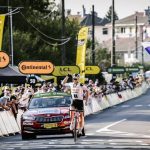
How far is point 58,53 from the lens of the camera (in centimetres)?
7806

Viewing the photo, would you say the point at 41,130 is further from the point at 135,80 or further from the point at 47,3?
the point at 47,3

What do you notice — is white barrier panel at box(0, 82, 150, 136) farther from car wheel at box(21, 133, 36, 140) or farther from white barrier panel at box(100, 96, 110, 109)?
car wheel at box(21, 133, 36, 140)

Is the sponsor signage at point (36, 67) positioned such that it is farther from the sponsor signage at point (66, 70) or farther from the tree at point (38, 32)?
the tree at point (38, 32)

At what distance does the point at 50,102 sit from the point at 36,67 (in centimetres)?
1411

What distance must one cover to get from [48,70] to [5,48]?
94.5ft

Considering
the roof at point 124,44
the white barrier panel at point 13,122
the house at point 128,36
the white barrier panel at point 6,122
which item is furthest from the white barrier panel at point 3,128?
the roof at point 124,44

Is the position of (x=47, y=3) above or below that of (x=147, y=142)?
above

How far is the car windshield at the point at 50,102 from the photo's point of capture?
89.0 feet

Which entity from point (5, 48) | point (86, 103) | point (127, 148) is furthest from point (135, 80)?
point (127, 148)

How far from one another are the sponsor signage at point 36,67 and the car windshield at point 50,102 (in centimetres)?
1345

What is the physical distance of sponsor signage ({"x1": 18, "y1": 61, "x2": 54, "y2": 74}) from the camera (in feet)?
135

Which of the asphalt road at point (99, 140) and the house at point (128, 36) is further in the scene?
the house at point (128, 36)

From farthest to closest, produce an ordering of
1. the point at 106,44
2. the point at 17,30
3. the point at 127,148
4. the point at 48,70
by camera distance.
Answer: the point at 106,44 → the point at 17,30 → the point at 48,70 → the point at 127,148

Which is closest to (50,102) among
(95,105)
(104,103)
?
(95,105)
